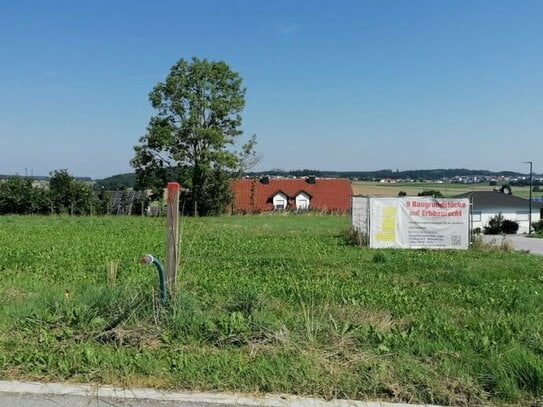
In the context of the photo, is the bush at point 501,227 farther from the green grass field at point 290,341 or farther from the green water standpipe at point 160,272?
the green water standpipe at point 160,272

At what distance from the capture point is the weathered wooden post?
18.4ft

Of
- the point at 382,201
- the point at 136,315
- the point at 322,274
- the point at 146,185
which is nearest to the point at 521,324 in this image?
the point at 136,315

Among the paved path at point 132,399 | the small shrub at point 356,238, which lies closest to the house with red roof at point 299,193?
the small shrub at point 356,238

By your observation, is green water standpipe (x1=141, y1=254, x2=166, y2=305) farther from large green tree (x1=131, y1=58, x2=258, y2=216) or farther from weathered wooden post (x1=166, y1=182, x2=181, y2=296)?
large green tree (x1=131, y1=58, x2=258, y2=216)

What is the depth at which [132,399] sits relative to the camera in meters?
3.89

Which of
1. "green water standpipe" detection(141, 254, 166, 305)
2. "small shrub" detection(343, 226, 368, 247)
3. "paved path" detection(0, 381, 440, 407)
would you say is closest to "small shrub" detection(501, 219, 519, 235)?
Result: "small shrub" detection(343, 226, 368, 247)

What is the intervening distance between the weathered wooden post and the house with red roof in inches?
2523

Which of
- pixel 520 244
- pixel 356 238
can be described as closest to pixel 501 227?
pixel 520 244

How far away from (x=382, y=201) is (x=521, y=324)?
12.8m

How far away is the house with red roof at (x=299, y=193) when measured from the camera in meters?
72.8

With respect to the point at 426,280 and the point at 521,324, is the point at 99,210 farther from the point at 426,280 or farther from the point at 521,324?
the point at 521,324

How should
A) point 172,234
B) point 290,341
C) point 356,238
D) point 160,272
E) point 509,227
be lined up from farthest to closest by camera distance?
point 509,227, point 356,238, point 172,234, point 160,272, point 290,341

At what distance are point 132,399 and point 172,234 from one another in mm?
2085

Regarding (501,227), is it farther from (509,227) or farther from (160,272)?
(160,272)
